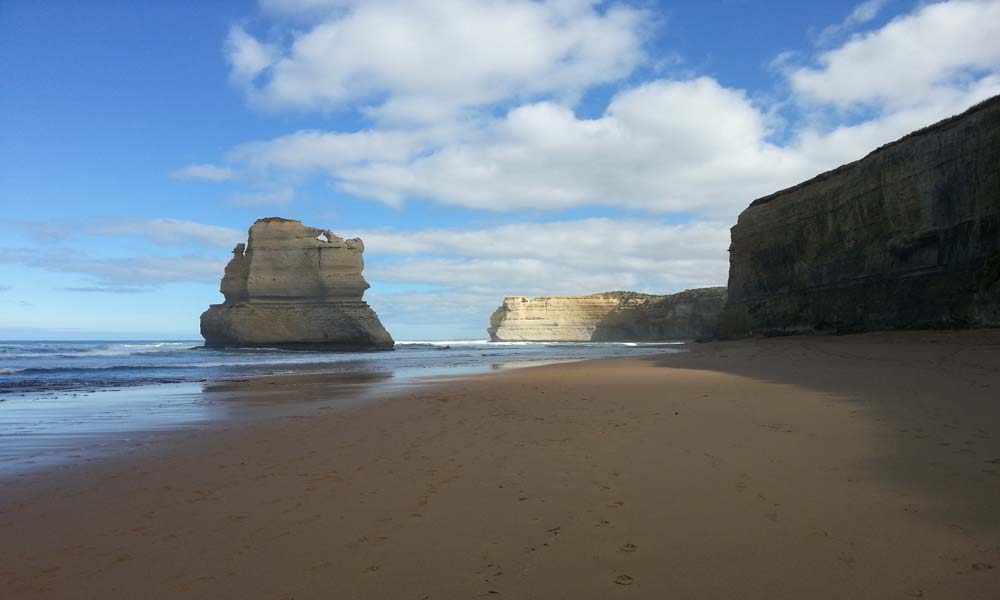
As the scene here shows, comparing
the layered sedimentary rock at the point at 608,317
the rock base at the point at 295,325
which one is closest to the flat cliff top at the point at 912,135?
the rock base at the point at 295,325

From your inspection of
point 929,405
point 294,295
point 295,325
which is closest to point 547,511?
point 929,405

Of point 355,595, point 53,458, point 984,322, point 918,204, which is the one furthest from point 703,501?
point 918,204

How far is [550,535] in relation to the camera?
10.0ft

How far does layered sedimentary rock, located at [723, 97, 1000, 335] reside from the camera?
16172 millimetres

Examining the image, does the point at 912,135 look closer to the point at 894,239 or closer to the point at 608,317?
the point at 894,239

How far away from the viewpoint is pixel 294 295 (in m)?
45.2

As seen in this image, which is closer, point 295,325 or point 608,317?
point 295,325

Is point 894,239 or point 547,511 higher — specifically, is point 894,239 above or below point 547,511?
above

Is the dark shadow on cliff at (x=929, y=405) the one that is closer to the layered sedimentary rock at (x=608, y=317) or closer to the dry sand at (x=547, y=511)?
the dry sand at (x=547, y=511)

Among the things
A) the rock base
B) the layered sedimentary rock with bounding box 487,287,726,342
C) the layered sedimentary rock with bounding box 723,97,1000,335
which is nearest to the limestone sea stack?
the rock base

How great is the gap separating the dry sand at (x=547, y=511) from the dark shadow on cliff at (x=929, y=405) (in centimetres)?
3

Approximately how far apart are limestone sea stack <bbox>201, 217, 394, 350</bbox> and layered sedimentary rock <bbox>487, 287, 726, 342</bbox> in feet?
156

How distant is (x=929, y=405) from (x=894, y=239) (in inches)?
675

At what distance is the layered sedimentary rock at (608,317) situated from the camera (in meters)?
76.2
